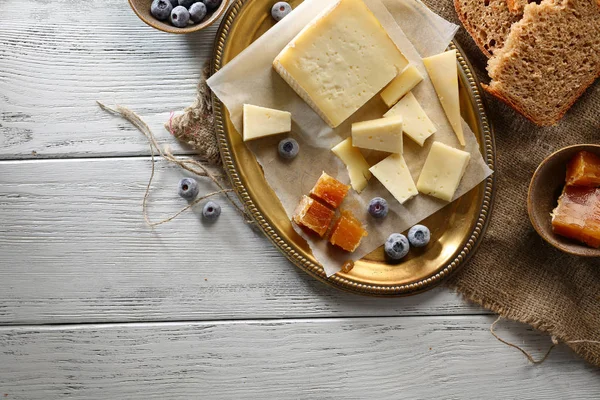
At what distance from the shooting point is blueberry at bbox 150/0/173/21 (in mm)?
2057

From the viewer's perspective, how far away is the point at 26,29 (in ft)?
7.14

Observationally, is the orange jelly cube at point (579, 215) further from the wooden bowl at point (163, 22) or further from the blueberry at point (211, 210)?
the wooden bowl at point (163, 22)

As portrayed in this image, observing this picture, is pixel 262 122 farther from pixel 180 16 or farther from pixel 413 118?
pixel 413 118

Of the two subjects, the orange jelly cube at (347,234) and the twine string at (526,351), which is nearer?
the orange jelly cube at (347,234)

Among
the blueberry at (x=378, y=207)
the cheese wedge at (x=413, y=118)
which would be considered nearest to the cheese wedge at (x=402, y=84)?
the cheese wedge at (x=413, y=118)

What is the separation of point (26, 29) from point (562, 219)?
2285 millimetres

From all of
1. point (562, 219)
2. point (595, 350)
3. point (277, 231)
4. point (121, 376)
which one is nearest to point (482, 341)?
point (595, 350)

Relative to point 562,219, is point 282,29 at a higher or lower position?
higher

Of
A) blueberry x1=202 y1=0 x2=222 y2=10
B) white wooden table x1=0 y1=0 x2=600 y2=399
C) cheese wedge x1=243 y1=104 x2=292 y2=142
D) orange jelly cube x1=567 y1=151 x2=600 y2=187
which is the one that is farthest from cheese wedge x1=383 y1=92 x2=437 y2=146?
blueberry x1=202 y1=0 x2=222 y2=10

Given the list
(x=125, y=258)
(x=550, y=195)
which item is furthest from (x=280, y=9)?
(x=550, y=195)

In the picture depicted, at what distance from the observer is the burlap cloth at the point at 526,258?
87.9 inches

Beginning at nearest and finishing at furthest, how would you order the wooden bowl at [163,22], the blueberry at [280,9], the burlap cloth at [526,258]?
the wooden bowl at [163,22] → the blueberry at [280,9] → the burlap cloth at [526,258]

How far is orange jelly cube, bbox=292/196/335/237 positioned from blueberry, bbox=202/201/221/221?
34cm

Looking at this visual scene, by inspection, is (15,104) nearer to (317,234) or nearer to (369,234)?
(317,234)
